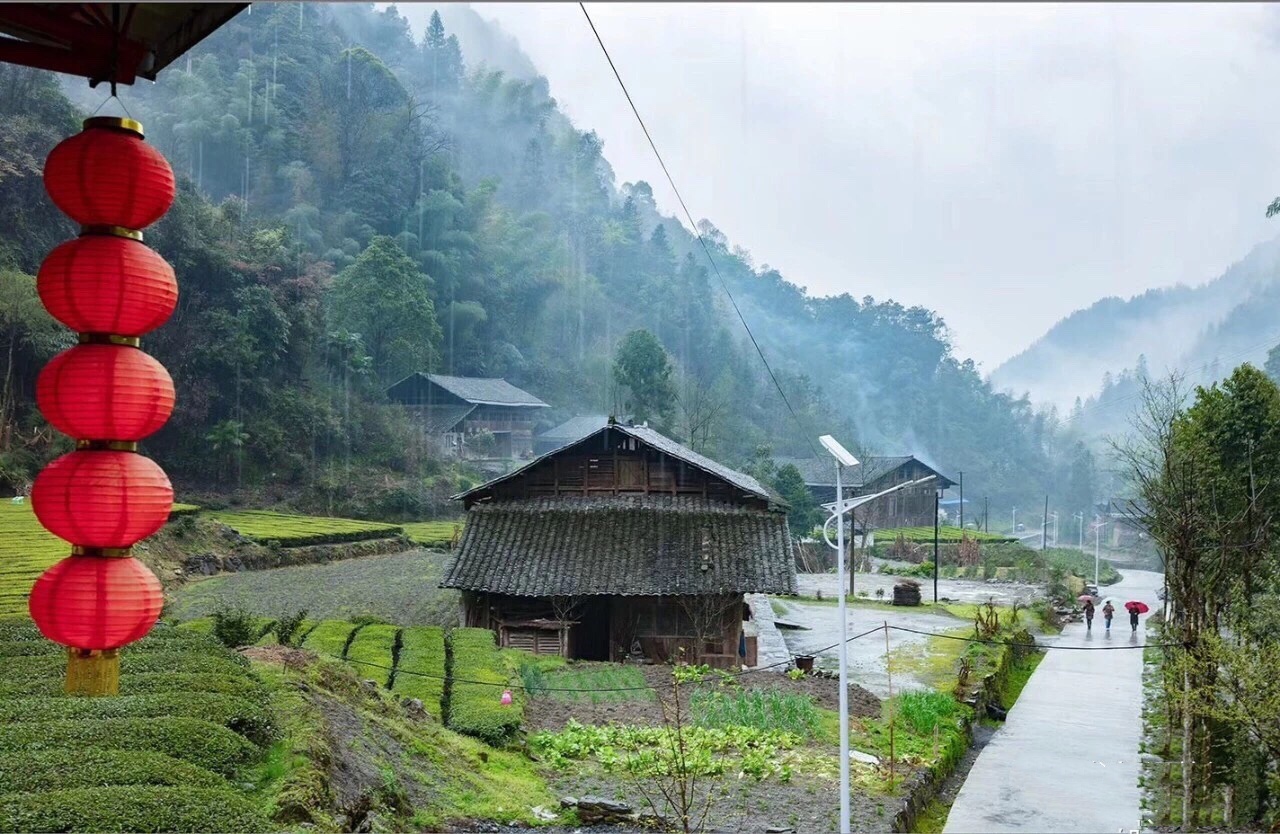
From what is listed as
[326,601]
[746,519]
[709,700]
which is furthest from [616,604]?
[326,601]

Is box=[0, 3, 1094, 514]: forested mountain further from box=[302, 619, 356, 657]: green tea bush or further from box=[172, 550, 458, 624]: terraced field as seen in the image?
box=[302, 619, 356, 657]: green tea bush

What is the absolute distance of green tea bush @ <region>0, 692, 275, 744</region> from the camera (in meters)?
7.47

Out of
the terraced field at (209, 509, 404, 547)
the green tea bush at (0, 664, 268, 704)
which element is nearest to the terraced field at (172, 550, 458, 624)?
the terraced field at (209, 509, 404, 547)

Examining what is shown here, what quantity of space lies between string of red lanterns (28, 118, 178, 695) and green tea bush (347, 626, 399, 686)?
327 inches

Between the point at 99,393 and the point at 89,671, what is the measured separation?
1.73 meters

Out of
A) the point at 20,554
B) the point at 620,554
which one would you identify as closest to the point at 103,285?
the point at 620,554

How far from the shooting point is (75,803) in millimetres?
6000

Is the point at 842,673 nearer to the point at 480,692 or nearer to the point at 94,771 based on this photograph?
the point at 94,771

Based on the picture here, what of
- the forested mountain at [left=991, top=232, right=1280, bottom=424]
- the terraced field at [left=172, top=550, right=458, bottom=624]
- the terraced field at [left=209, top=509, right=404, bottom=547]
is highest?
the forested mountain at [left=991, top=232, right=1280, bottom=424]

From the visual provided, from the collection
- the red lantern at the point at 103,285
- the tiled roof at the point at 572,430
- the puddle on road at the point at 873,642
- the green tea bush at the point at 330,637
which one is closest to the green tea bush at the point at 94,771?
the red lantern at the point at 103,285

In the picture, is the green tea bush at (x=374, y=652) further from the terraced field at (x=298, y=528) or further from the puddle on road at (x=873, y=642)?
the terraced field at (x=298, y=528)

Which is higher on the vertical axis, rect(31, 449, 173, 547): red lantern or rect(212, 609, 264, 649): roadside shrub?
rect(31, 449, 173, 547): red lantern

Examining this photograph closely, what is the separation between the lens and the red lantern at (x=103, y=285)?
614 centimetres

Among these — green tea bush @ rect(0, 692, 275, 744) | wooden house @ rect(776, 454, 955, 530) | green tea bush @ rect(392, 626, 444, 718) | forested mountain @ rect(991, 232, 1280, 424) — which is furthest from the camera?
forested mountain @ rect(991, 232, 1280, 424)
